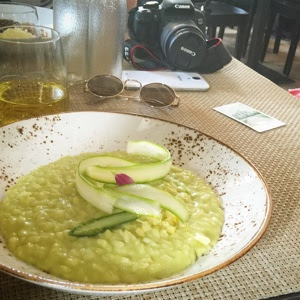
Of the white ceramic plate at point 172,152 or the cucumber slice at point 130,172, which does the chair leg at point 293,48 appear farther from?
the cucumber slice at point 130,172

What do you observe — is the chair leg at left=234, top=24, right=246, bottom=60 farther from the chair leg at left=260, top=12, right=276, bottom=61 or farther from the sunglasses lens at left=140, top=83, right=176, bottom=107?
the sunglasses lens at left=140, top=83, right=176, bottom=107

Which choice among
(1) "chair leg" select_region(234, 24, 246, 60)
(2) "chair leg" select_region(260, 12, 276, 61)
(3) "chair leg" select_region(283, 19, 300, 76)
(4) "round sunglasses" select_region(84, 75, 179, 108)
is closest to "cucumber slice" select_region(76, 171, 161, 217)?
(4) "round sunglasses" select_region(84, 75, 179, 108)

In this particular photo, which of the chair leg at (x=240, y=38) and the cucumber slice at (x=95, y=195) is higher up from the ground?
the cucumber slice at (x=95, y=195)

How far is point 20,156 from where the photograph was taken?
77 centimetres

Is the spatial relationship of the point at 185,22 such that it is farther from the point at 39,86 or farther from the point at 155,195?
the point at 155,195

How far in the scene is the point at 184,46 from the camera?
138 centimetres

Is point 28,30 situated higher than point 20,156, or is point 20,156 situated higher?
point 28,30

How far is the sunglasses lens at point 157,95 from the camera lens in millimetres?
1164

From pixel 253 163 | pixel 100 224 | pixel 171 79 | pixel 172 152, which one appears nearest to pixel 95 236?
pixel 100 224

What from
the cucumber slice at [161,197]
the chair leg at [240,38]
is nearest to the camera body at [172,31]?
the cucumber slice at [161,197]

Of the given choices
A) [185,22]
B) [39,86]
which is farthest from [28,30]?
[185,22]

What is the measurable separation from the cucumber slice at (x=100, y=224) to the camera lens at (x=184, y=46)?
898 millimetres

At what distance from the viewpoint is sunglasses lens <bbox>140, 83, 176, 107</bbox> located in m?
→ 1.16

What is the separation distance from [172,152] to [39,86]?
0.35 meters
